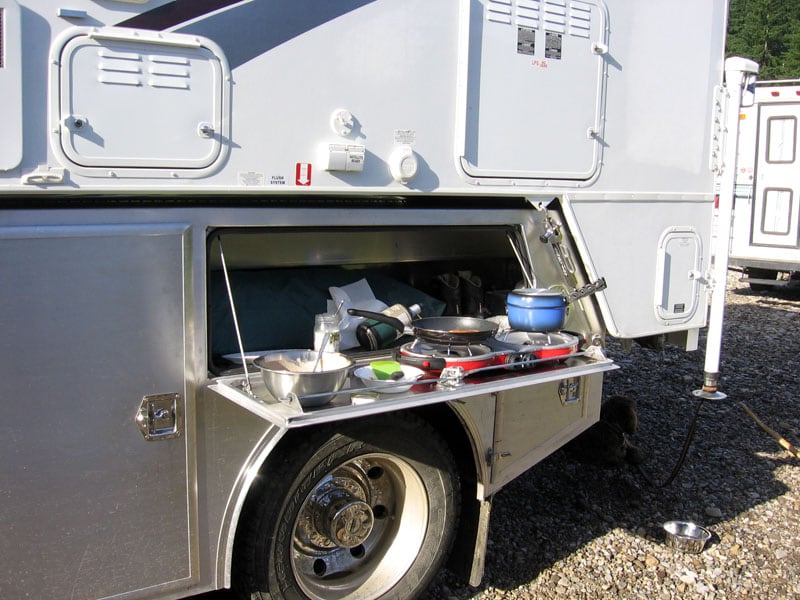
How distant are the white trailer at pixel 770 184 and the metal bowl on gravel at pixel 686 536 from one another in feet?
23.5

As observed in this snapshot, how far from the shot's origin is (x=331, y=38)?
2.83 metres

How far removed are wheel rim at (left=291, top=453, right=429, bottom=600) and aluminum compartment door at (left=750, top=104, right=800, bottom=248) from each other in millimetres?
8716

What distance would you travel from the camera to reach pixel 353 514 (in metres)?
3.10

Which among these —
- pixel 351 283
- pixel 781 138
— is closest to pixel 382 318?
pixel 351 283

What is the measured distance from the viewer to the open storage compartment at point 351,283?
2.68m

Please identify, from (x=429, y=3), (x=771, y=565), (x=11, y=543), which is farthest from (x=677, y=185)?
(x=11, y=543)

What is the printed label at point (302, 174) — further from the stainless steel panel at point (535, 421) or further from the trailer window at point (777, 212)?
the trailer window at point (777, 212)

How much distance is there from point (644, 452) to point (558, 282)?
208 cm

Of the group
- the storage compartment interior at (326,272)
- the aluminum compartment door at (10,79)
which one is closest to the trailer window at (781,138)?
the storage compartment interior at (326,272)

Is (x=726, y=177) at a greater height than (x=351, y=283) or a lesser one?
greater

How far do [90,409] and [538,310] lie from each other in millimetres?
1792

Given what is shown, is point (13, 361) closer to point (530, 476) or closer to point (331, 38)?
point (331, 38)

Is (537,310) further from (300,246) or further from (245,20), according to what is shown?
(245,20)

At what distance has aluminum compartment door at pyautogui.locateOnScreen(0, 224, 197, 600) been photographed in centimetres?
236
